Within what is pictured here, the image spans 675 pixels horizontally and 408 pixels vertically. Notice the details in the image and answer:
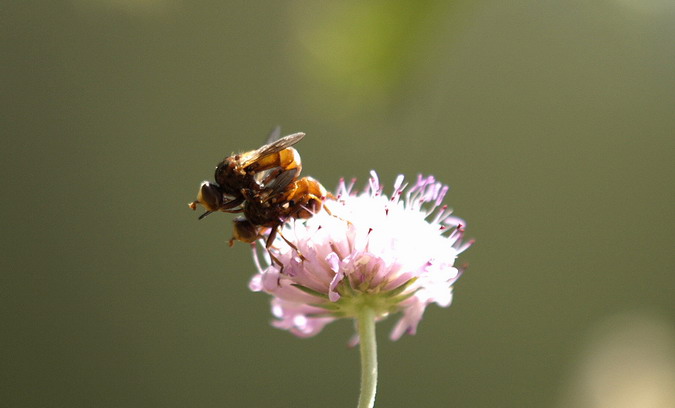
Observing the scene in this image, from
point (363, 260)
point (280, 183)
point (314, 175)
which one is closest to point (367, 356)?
point (363, 260)

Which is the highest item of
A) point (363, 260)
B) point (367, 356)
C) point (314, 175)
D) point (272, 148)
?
point (314, 175)

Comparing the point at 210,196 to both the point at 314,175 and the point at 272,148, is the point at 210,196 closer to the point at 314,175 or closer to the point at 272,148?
the point at 272,148

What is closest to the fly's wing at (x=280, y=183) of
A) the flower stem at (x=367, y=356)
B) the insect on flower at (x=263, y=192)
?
the insect on flower at (x=263, y=192)

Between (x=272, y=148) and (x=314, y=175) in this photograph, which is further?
(x=314, y=175)

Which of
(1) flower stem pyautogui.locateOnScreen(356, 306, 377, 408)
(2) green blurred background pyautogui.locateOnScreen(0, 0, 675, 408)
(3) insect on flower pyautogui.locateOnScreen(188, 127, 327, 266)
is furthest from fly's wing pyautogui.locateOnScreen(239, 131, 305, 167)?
(2) green blurred background pyautogui.locateOnScreen(0, 0, 675, 408)

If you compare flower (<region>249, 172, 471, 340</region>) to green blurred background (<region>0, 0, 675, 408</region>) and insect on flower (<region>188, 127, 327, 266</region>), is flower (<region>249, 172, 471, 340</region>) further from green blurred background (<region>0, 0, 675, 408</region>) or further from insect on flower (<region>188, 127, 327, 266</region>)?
green blurred background (<region>0, 0, 675, 408</region>)

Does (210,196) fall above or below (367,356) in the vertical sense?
above
